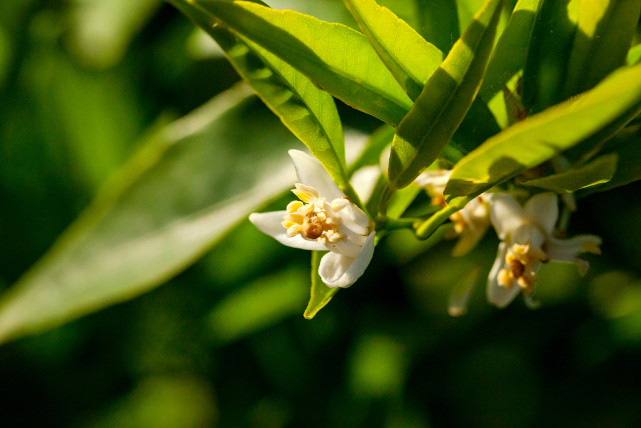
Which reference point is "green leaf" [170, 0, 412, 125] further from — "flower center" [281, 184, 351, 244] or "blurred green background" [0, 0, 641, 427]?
"blurred green background" [0, 0, 641, 427]

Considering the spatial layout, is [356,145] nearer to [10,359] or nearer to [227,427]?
[227,427]

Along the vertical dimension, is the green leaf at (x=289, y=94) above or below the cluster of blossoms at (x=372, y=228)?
above

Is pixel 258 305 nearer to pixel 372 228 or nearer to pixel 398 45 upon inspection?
pixel 372 228

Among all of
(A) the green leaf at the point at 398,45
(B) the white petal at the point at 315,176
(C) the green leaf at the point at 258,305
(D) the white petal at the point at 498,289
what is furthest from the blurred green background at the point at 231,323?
(A) the green leaf at the point at 398,45

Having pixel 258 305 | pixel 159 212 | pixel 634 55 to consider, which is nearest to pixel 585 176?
pixel 634 55

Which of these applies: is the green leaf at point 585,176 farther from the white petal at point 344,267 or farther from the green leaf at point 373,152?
the green leaf at point 373,152

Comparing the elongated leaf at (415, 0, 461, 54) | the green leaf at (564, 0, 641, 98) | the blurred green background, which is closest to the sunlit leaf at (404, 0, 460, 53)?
the elongated leaf at (415, 0, 461, 54)

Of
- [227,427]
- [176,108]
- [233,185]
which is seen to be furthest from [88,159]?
[227,427]
